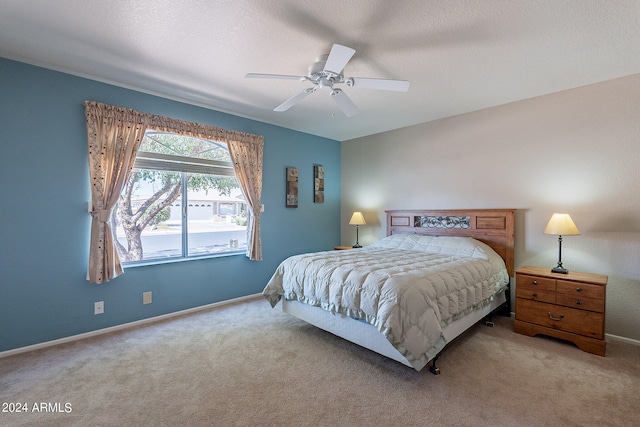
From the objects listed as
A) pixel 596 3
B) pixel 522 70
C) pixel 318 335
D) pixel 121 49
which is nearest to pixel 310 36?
pixel 121 49

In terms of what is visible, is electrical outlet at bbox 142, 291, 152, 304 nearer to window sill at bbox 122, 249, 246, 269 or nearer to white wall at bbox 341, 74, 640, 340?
window sill at bbox 122, 249, 246, 269

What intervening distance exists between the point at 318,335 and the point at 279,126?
327 cm

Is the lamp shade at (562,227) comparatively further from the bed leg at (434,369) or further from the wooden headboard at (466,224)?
the bed leg at (434,369)

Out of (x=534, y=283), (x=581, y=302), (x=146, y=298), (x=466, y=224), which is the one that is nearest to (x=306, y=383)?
(x=146, y=298)

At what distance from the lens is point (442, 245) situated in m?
3.83

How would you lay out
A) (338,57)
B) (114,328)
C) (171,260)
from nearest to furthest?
(338,57)
(114,328)
(171,260)

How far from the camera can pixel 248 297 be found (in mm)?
4344

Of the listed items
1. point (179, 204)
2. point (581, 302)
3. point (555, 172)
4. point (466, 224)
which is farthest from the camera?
point (466, 224)

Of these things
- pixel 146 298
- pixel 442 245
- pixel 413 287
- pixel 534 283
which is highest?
pixel 442 245

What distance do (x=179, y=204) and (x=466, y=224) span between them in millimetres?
3965

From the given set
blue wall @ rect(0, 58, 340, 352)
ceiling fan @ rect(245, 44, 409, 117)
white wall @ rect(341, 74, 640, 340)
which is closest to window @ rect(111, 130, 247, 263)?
blue wall @ rect(0, 58, 340, 352)

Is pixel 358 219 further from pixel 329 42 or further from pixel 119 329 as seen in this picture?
pixel 119 329

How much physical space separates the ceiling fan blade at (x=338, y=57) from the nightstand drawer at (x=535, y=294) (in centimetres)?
291

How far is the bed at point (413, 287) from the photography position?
2.20 metres
